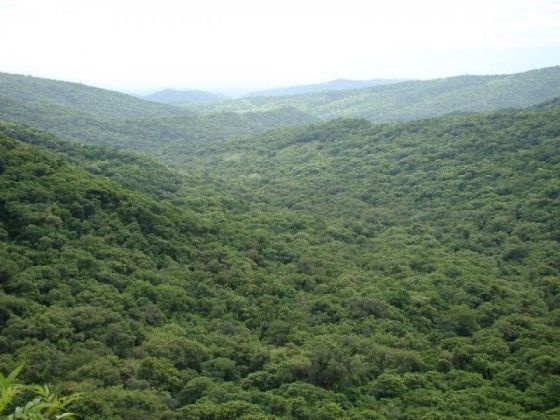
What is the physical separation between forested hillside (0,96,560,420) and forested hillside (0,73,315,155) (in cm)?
3748

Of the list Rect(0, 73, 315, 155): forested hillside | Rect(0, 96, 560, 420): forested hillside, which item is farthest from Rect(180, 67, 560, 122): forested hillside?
Rect(0, 96, 560, 420): forested hillside

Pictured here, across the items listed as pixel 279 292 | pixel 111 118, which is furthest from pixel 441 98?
pixel 279 292

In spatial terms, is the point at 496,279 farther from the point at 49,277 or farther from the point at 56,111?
the point at 56,111

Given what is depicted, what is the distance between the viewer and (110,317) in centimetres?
2436

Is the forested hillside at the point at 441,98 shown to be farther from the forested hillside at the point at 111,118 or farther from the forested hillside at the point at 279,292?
the forested hillside at the point at 279,292

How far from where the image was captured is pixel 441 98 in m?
172

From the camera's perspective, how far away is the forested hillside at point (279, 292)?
21125mm

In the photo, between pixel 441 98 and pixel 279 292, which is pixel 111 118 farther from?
pixel 441 98

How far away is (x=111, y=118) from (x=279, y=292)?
8929 centimetres

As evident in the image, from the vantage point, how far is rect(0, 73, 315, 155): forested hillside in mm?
89250

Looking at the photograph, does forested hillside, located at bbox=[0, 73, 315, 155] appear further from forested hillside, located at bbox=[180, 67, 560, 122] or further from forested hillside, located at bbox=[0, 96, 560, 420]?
forested hillside, located at bbox=[0, 96, 560, 420]

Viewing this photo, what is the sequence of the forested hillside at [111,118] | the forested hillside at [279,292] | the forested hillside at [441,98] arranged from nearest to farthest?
the forested hillside at [279,292] → the forested hillside at [111,118] → the forested hillside at [441,98]

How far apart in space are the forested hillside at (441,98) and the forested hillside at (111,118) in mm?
26640

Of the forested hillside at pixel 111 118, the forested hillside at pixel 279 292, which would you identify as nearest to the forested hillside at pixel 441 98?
the forested hillside at pixel 111 118
